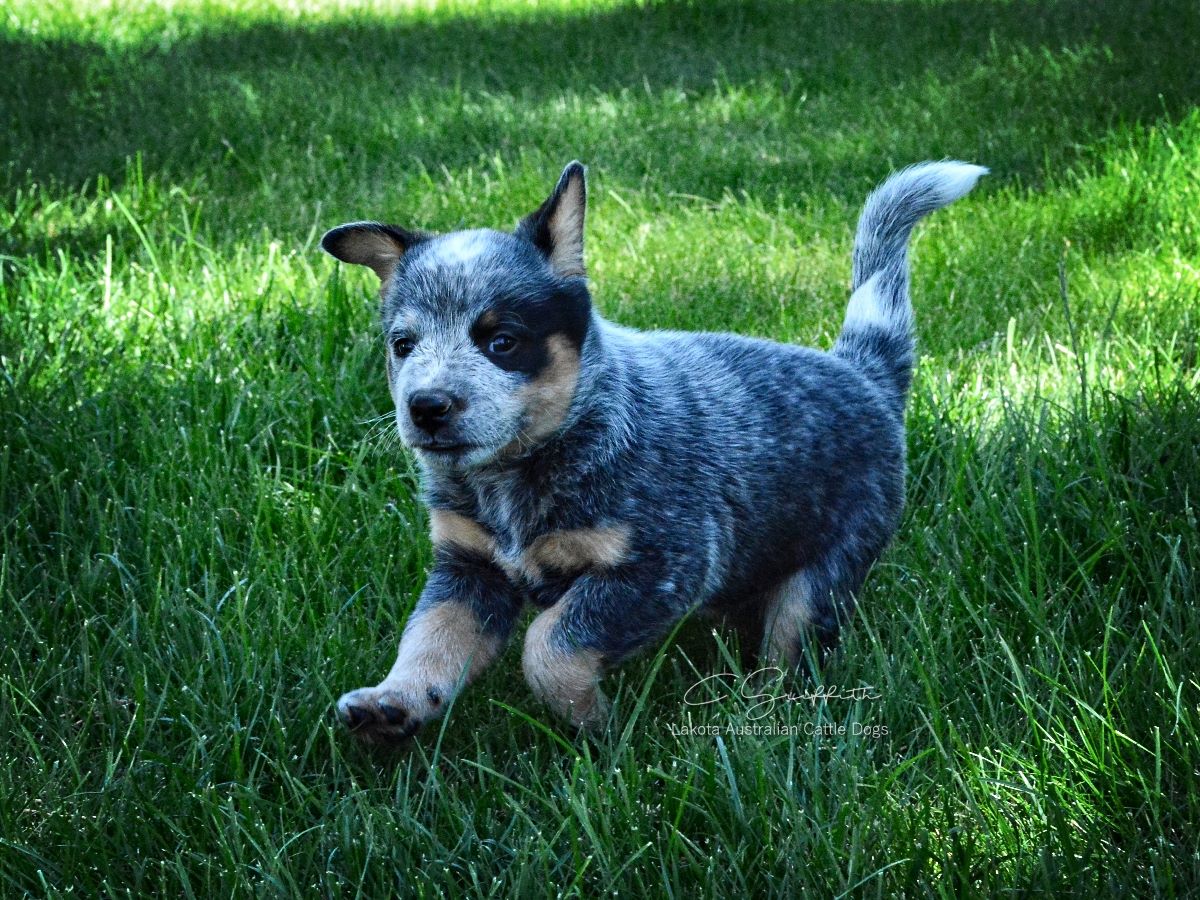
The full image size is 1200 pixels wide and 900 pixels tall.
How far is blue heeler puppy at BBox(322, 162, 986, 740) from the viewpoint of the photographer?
2709 mm

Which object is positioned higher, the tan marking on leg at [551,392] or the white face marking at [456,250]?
the white face marking at [456,250]

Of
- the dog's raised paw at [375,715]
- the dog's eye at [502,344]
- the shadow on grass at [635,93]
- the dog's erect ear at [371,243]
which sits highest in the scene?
the dog's erect ear at [371,243]

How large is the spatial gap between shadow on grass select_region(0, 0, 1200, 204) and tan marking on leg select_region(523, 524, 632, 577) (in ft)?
11.7

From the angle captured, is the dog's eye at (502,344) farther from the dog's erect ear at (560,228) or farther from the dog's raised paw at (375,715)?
the dog's raised paw at (375,715)

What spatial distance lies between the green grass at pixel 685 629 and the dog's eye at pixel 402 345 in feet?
2.01

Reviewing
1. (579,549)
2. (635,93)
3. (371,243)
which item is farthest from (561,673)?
(635,93)

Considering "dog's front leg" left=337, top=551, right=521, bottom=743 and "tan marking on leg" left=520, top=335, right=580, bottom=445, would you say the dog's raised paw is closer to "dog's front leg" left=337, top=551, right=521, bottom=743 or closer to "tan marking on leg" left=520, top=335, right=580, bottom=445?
"dog's front leg" left=337, top=551, right=521, bottom=743

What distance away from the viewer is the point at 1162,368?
392 cm

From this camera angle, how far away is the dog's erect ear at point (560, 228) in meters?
2.95

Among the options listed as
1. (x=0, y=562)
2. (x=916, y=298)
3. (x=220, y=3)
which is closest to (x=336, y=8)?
(x=220, y=3)

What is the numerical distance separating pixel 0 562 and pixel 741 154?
13.7 ft

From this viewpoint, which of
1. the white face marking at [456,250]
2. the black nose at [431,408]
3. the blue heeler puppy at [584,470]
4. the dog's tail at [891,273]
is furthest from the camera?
the dog's tail at [891,273]

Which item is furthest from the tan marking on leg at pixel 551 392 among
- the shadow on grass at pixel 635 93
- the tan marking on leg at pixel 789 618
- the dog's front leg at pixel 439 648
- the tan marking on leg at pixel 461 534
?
the shadow on grass at pixel 635 93

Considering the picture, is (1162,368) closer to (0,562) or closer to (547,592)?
(547,592)
